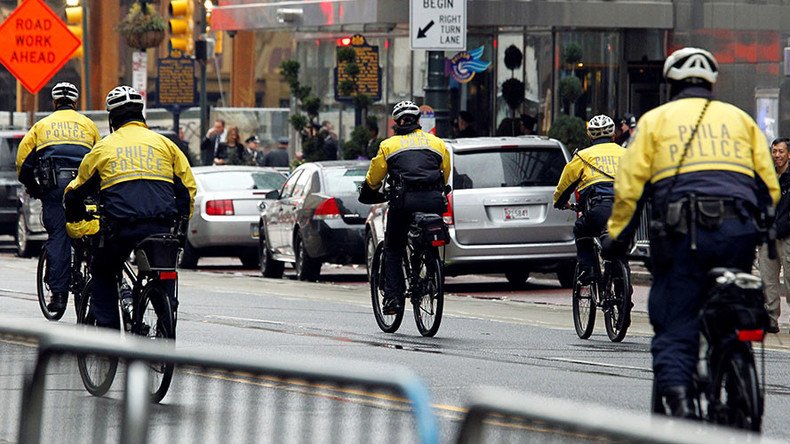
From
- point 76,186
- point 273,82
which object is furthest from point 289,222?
point 273,82

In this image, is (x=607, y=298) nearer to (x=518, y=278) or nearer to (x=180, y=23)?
(x=518, y=278)

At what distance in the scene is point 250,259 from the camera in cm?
2577

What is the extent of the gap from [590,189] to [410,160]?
1.43 m

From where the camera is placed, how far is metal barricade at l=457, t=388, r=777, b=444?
11.1 feet

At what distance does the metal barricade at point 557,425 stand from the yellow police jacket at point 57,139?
1046 centimetres

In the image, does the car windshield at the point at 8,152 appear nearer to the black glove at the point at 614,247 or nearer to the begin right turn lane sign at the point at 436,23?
the begin right turn lane sign at the point at 436,23

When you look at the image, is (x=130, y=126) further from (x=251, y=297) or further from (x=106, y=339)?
(x=251, y=297)

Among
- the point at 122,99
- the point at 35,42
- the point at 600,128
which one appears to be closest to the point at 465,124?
the point at 35,42

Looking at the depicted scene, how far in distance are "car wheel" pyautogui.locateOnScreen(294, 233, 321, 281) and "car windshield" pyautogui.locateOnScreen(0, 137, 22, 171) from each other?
6.81 m

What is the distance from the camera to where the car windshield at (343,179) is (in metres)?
21.4

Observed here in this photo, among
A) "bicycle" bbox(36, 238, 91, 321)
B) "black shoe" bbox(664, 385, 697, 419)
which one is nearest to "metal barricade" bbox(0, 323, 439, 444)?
"black shoe" bbox(664, 385, 697, 419)

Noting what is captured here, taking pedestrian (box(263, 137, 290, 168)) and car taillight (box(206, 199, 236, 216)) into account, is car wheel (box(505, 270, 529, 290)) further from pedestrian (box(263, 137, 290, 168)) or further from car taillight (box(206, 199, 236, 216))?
pedestrian (box(263, 137, 290, 168))

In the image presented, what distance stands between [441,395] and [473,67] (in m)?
19.8

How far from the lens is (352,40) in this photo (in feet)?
99.7
